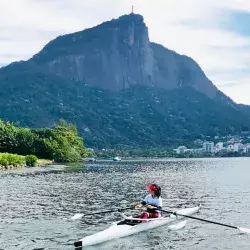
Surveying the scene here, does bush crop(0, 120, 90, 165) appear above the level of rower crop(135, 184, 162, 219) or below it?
above

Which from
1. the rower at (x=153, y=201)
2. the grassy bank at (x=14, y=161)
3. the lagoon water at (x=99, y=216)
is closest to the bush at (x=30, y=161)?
the grassy bank at (x=14, y=161)

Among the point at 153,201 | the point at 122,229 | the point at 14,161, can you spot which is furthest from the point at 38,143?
the point at 122,229

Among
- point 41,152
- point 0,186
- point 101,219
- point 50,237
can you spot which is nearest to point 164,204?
point 101,219

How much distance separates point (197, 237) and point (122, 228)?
16.2 ft

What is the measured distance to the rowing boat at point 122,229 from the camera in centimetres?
2795

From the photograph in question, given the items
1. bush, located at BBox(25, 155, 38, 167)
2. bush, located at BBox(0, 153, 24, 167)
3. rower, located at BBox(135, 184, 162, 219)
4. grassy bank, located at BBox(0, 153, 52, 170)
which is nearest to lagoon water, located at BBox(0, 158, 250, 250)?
rower, located at BBox(135, 184, 162, 219)

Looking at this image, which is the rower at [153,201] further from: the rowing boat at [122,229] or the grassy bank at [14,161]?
the grassy bank at [14,161]

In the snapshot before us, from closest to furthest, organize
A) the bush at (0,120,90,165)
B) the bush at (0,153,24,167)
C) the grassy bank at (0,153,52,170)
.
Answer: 1. the bush at (0,153,24,167)
2. the grassy bank at (0,153,52,170)
3. the bush at (0,120,90,165)

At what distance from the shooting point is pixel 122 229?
30.5 meters

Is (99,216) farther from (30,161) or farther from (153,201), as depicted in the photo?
(30,161)

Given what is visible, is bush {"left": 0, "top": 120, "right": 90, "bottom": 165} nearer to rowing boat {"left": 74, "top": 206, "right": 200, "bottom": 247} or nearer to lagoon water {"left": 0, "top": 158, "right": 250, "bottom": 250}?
lagoon water {"left": 0, "top": 158, "right": 250, "bottom": 250}

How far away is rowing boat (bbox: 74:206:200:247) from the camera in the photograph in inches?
1101

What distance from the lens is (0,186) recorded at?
61.5 metres

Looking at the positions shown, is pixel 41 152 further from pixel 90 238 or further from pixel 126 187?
pixel 90 238
